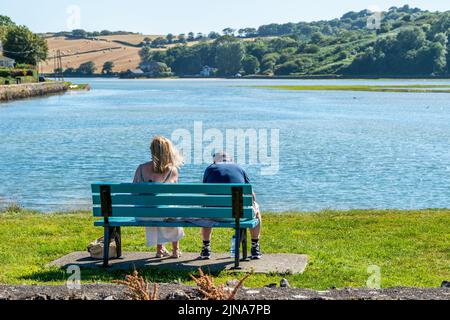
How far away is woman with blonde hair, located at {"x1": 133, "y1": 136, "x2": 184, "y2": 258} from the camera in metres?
10.8

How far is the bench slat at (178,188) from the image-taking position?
33.9ft

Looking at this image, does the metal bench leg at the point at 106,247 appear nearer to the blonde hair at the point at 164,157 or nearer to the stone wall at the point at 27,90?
the blonde hair at the point at 164,157

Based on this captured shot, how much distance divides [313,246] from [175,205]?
10.4ft

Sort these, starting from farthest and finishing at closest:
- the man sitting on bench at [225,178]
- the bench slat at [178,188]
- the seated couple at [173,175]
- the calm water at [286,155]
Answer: the calm water at [286,155], the man sitting on bench at [225,178], the seated couple at [173,175], the bench slat at [178,188]

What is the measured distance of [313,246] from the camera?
508 inches

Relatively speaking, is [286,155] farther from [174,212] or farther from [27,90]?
[27,90]

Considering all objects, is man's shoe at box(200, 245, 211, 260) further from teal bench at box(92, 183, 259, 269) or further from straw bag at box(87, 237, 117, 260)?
straw bag at box(87, 237, 117, 260)

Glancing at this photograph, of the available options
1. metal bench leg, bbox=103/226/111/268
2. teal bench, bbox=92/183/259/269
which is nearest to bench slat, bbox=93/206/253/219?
teal bench, bbox=92/183/259/269

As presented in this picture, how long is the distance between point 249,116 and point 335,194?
53692mm

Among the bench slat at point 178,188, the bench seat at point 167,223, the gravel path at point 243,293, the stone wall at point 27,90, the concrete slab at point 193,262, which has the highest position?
the bench slat at point 178,188

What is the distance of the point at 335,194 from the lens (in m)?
27.1

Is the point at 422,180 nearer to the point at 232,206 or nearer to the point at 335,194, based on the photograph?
the point at 335,194

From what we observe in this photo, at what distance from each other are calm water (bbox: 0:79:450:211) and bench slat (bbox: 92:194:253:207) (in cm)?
1254

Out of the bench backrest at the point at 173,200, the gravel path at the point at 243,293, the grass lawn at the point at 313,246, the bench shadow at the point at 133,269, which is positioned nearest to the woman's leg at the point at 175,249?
the bench shadow at the point at 133,269
